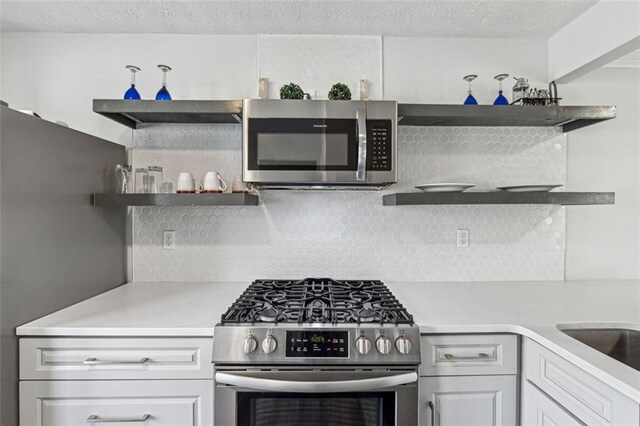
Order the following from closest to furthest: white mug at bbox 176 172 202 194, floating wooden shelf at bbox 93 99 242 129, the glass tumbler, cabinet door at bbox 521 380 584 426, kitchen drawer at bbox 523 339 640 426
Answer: kitchen drawer at bbox 523 339 640 426 < cabinet door at bbox 521 380 584 426 < floating wooden shelf at bbox 93 99 242 129 < white mug at bbox 176 172 202 194 < the glass tumbler

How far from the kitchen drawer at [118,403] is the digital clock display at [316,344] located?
358mm

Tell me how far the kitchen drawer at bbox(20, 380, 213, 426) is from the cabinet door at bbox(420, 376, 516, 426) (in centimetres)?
82

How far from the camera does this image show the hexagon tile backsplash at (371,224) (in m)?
2.12

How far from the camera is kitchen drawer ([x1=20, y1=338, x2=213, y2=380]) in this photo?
1362 mm

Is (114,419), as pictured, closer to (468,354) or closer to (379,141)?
(468,354)

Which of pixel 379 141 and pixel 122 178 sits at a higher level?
pixel 379 141

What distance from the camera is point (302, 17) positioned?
195 centimetres

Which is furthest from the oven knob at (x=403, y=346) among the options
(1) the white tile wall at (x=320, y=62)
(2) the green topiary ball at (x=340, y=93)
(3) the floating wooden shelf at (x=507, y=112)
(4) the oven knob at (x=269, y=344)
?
(1) the white tile wall at (x=320, y=62)

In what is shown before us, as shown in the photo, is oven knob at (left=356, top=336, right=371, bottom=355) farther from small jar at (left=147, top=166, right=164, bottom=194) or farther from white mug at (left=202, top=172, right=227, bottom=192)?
small jar at (left=147, top=166, right=164, bottom=194)

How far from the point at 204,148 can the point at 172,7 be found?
71 centimetres

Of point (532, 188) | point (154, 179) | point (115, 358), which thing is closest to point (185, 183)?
point (154, 179)

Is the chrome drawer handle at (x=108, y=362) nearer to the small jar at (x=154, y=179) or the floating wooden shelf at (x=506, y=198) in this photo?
the small jar at (x=154, y=179)

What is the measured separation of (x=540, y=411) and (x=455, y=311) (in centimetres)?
43

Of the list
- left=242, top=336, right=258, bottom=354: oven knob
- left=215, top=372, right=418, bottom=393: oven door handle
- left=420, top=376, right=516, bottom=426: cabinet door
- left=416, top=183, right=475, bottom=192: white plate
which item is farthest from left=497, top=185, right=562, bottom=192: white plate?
left=242, top=336, right=258, bottom=354: oven knob
